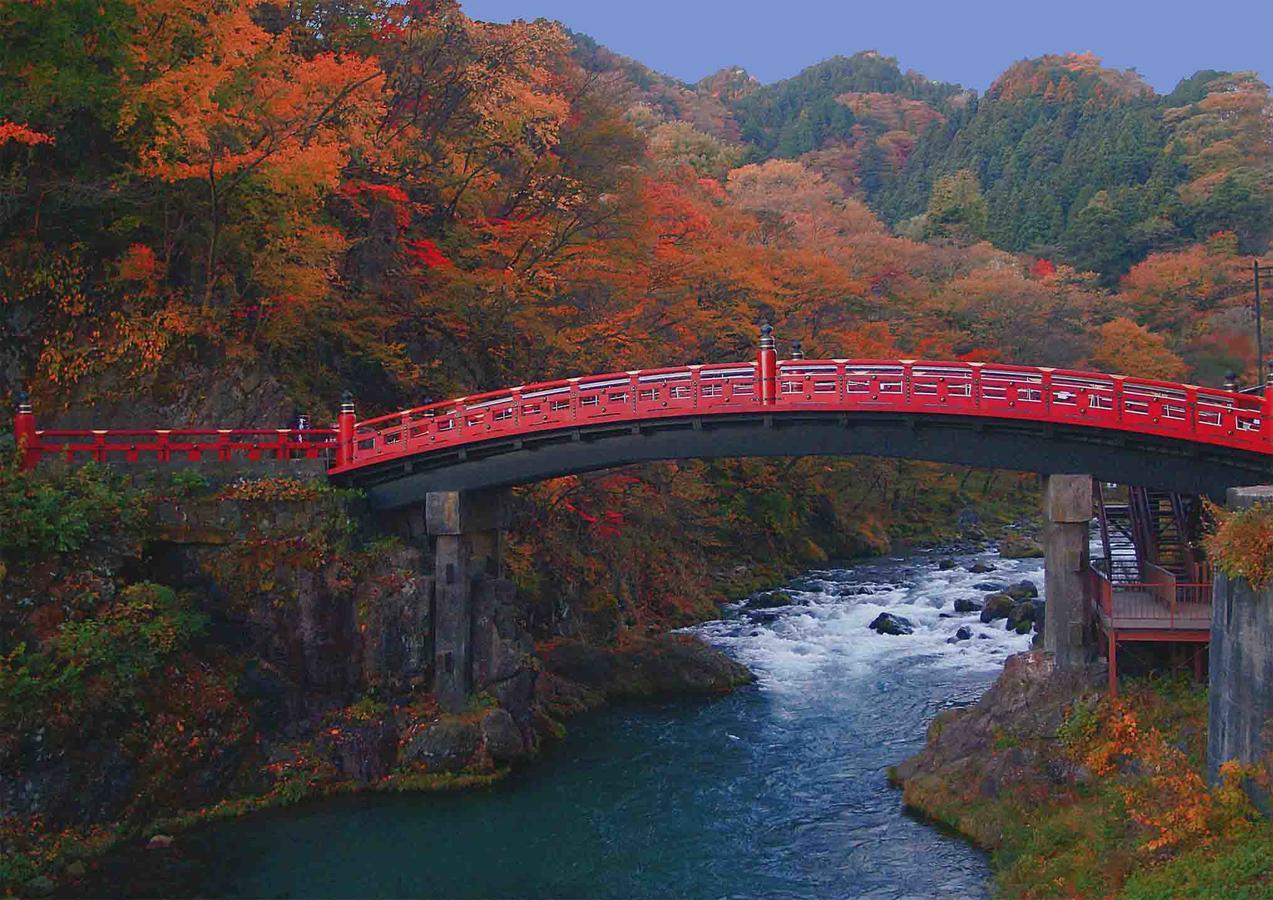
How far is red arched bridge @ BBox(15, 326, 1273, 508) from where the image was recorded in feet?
76.7

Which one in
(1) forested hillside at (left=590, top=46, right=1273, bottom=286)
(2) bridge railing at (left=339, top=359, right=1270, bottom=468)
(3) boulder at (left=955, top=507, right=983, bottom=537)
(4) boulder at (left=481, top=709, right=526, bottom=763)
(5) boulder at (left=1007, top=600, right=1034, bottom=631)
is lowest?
(4) boulder at (left=481, top=709, right=526, bottom=763)

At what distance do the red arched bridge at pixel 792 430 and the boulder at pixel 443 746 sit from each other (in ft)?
17.9

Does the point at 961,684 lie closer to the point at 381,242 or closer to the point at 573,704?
the point at 573,704

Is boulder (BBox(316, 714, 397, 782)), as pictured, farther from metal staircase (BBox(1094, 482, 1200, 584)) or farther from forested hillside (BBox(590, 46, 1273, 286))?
forested hillside (BBox(590, 46, 1273, 286))

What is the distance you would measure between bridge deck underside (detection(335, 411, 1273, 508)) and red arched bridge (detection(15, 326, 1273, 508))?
0.03 metres

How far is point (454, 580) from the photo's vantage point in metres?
26.7

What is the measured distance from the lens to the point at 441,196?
37781mm

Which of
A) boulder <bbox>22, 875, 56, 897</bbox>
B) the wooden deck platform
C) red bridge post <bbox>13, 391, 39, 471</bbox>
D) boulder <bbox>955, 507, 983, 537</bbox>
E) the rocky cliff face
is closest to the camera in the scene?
boulder <bbox>22, 875, 56, 897</bbox>

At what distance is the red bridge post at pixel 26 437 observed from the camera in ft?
79.8

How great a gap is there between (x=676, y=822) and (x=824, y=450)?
8.33 m

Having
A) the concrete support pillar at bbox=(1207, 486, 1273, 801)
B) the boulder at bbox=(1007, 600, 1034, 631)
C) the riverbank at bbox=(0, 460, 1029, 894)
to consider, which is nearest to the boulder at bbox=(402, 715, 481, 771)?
the riverbank at bbox=(0, 460, 1029, 894)

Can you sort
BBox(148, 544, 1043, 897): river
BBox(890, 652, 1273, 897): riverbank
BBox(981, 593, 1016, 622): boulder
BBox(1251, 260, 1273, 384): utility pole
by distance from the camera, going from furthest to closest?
BBox(1251, 260, 1273, 384): utility pole
BBox(981, 593, 1016, 622): boulder
BBox(148, 544, 1043, 897): river
BBox(890, 652, 1273, 897): riverbank

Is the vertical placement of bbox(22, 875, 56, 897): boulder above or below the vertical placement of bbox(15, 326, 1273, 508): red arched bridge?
below

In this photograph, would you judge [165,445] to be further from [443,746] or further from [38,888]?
[38,888]
